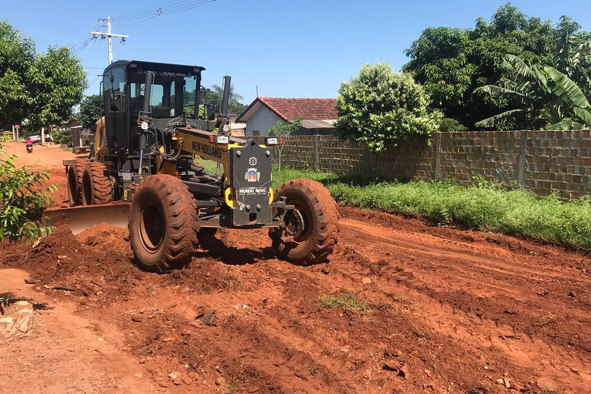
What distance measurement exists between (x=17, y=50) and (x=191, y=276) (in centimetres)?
951

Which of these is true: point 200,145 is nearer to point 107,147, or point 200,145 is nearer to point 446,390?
point 107,147

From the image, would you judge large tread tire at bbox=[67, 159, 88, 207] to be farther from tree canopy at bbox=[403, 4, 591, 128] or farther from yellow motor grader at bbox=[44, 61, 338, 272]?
tree canopy at bbox=[403, 4, 591, 128]

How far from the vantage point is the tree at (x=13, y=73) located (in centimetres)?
1198

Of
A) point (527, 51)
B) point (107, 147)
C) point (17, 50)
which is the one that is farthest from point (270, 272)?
point (527, 51)

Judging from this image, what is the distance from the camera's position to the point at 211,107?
360 inches

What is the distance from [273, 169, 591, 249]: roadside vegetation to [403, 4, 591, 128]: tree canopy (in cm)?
671

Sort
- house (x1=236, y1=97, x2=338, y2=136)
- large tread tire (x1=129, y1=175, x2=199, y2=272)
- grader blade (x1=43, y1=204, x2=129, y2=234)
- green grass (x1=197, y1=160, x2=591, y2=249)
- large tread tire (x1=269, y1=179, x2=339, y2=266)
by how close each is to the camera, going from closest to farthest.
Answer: large tread tire (x1=129, y1=175, x2=199, y2=272) → large tread tire (x1=269, y1=179, x2=339, y2=266) → grader blade (x1=43, y1=204, x2=129, y2=234) → green grass (x1=197, y1=160, x2=591, y2=249) → house (x1=236, y1=97, x2=338, y2=136)

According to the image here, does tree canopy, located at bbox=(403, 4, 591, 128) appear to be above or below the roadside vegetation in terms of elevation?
above

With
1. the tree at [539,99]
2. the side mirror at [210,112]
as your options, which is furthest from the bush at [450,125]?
the side mirror at [210,112]

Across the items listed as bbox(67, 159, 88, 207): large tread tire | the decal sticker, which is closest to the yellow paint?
the decal sticker

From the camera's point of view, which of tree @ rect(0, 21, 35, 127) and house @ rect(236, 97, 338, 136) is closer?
tree @ rect(0, 21, 35, 127)

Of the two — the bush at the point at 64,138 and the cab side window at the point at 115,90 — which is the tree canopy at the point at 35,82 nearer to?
the cab side window at the point at 115,90

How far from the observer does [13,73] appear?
12.1 meters

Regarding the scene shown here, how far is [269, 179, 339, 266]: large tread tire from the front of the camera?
699 cm
